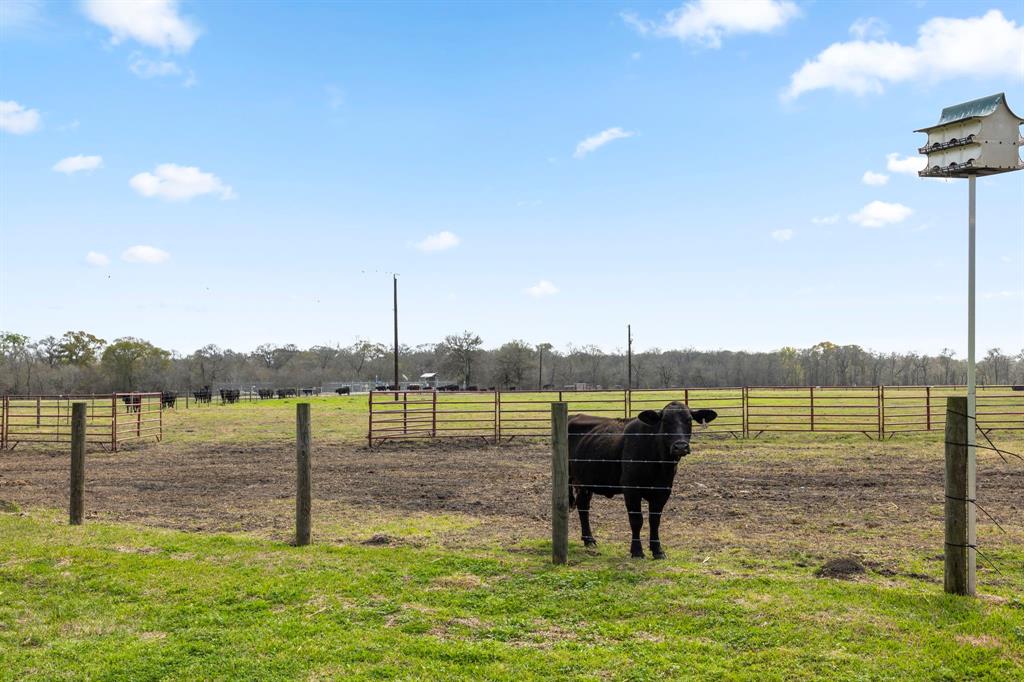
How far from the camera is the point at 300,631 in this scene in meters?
4.54

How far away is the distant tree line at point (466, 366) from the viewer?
75125 mm

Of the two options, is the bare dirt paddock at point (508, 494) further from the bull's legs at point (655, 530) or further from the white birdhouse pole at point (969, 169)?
the white birdhouse pole at point (969, 169)

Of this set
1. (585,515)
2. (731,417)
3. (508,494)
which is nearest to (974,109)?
(585,515)

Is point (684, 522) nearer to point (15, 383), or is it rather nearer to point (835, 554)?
point (835, 554)

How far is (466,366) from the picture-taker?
81125mm

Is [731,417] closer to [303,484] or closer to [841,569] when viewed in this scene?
[841,569]

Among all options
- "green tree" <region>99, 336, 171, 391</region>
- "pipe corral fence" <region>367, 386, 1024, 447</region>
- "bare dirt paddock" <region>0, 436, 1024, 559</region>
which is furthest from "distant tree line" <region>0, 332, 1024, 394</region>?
"bare dirt paddock" <region>0, 436, 1024, 559</region>

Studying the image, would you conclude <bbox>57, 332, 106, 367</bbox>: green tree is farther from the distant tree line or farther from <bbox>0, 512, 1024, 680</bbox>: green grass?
<bbox>0, 512, 1024, 680</bbox>: green grass

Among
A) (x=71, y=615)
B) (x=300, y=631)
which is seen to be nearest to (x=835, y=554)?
(x=300, y=631)

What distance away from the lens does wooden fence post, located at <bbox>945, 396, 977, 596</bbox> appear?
A: 4.98 m

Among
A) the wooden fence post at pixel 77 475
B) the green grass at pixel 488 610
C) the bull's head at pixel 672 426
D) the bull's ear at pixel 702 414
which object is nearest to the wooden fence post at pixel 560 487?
the green grass at pixel 488 610

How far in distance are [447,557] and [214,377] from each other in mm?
93191

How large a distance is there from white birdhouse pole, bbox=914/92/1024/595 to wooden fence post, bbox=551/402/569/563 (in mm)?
2806

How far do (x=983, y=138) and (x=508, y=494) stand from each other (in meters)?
7.56
